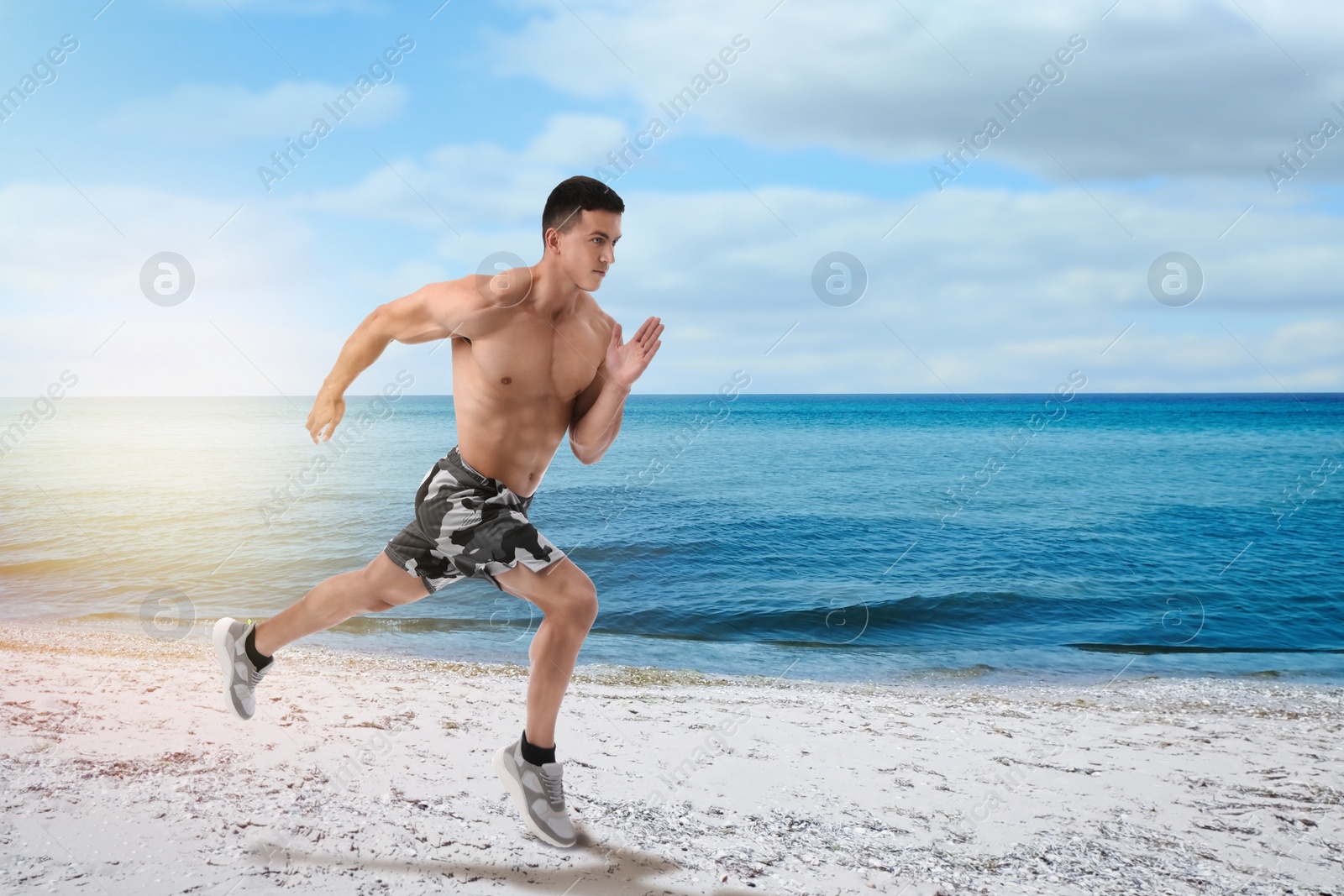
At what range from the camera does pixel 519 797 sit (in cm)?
371

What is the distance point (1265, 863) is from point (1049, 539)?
15.5 metres

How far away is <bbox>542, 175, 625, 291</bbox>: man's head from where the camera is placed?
3430mm

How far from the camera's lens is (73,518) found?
18.7 meters

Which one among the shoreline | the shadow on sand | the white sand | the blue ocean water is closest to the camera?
the shadow on sand

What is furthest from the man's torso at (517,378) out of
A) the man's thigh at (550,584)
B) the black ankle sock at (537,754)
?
the black ankle sock at (537,754)

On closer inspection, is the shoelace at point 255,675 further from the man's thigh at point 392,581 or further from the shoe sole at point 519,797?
the shoe sole at point 519,797

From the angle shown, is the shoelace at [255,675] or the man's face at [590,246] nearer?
the man's face at [590,246]

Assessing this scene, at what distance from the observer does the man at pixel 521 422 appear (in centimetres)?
351

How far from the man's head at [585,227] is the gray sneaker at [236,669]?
235cm

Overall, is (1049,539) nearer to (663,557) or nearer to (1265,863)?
(663,557)

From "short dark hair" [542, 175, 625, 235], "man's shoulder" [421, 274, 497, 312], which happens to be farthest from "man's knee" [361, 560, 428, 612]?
"short dark hair" [542, 175, 625, 235]

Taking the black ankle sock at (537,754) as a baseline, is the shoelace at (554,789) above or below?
below

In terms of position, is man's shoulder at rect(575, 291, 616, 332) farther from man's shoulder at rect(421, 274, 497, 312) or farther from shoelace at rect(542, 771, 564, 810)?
shoelace at rect(542, 771, 564, 810)

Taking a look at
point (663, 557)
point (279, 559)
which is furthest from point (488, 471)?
point (279, 559)
